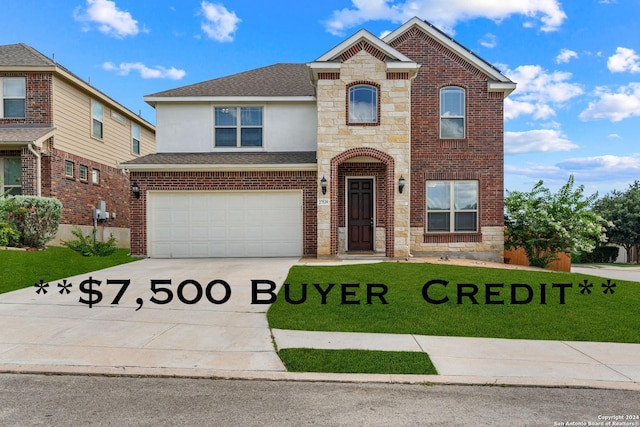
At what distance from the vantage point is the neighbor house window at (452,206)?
16438 millimetres

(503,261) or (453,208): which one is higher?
(453,208)

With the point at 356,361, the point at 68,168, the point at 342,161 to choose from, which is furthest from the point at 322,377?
the point at 68,168

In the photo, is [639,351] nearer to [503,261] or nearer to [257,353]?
[257,353]

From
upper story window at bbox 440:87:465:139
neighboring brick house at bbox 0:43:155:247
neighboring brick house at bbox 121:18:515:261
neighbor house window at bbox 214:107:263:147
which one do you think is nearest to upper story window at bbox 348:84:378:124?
neighboring brick house at bbox 121:18:515:261

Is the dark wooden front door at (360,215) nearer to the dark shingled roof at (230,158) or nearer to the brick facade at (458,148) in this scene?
the brick facade at (458,148)

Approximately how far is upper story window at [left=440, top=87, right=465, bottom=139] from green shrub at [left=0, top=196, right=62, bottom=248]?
Answer: 46.7 feet

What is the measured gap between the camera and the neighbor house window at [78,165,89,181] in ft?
65.4

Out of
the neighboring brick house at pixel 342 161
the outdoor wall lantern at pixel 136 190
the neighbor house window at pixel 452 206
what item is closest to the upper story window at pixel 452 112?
the neighboring brick house at pixel 342 161

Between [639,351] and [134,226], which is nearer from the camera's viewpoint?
[639,351]

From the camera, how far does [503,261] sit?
16.7 m

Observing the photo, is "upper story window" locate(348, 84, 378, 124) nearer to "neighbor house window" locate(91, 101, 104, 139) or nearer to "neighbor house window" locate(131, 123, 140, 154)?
"neighbor house window" locate(91, 101, 104, 139)

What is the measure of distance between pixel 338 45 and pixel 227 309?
1037 centimetres

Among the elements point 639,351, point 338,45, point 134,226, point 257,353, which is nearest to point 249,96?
point 338,45

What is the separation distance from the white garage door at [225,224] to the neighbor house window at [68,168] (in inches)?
215
